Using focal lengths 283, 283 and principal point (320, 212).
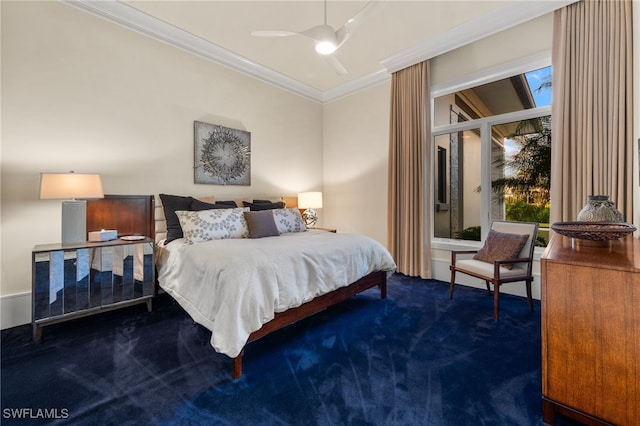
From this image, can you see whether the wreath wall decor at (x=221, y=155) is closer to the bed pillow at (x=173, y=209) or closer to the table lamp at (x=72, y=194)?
the bed pillow at (x=173, y=209)

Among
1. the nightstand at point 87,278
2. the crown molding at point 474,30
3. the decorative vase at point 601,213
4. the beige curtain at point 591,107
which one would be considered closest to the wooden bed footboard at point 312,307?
the nightstand at point 87,278

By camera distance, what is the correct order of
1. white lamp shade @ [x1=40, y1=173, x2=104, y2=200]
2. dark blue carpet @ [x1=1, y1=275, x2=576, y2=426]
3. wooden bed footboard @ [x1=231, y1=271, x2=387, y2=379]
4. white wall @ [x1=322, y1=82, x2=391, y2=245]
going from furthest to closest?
white wall @ [x1=322, y1=82, x2=391, y2=245]
white lamp shade @ [x1=40, y1=173, x2=104, y2=200]
wooden bed footboard @ [x1=231, y1=271, x2=387, y2=379]
dark blue carpet @ [x1=1, y1=275, x2=576, y2=426]

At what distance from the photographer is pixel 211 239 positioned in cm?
288

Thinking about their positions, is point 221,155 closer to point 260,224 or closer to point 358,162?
point 260,224

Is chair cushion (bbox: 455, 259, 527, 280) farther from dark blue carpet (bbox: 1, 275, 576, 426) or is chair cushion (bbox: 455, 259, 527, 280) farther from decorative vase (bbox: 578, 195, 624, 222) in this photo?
decorative vase (bbox: 578, 195, 624, 222)

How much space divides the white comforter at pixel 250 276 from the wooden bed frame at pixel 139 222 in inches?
6.0

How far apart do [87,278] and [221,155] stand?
219 centimetres

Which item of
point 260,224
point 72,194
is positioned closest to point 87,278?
point 72,194

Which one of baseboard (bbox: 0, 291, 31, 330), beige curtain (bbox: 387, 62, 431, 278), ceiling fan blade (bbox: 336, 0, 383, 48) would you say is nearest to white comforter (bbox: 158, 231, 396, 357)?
baseboard (bbox: 0, 291, 31, 330)

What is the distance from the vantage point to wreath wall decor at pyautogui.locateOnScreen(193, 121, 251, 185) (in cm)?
382

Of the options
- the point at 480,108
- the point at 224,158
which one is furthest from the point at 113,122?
the point at 480,108

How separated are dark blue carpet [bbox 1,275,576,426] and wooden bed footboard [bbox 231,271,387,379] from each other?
0.51ft

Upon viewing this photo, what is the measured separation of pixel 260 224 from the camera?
124 inches

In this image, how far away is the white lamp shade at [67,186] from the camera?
2.42 meters
